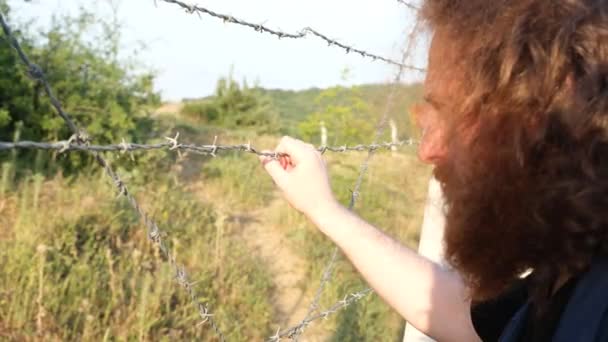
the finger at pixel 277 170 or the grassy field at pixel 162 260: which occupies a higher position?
the finger at pixel 277 170

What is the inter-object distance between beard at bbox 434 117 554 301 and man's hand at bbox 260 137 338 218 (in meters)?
0.30

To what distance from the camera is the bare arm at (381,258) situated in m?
1.12

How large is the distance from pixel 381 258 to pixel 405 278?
7 cm

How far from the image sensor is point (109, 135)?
13.5 feet

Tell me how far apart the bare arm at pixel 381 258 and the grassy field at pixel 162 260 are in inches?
32.7

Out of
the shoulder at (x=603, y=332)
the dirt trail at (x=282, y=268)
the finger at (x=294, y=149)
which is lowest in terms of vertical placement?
the dirt trail at (x=282, y=268)

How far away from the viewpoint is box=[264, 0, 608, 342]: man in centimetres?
67

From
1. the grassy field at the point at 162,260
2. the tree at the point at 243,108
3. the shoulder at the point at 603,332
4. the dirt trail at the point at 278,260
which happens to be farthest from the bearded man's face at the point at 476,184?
the tree at the point at 243,108

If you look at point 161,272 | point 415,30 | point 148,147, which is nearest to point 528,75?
point 415,30

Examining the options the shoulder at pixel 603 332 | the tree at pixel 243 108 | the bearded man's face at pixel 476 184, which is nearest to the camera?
the shoulder at pixel 603 332

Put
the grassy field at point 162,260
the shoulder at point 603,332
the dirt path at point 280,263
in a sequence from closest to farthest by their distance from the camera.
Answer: the shoulder at point 603,332, the grassy field at point 162,260, the dirt path at point 280,263

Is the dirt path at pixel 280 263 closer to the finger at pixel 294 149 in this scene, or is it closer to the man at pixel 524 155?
the finger at pixel 294 149

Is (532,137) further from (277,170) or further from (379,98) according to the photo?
(379,98)

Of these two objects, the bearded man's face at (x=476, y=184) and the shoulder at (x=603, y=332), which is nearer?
the shoulder at (x=603, y=332)
